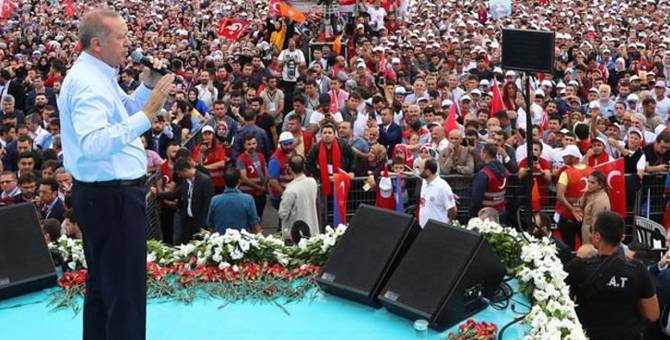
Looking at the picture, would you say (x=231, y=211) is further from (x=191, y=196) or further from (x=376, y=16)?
(x=376, y=16)

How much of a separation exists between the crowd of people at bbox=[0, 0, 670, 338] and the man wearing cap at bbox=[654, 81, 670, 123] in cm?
2

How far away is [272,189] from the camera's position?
407 inches

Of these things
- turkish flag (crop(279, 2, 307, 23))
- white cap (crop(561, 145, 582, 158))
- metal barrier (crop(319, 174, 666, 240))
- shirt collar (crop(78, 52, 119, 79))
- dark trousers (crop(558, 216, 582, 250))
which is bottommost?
dark trousers (crop(558, 216, 582, 250))

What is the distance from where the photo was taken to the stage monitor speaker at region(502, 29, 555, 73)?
724 centimetres

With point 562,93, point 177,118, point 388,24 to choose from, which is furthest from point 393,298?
point 388,24

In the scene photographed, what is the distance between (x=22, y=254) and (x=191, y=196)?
11.4ft

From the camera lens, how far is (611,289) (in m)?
5.62

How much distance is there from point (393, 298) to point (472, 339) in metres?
0.64

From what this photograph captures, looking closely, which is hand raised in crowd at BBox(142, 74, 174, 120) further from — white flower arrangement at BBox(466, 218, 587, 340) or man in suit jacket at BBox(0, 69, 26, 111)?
man in suit jacket at BBox(0, 69, 26, 111)

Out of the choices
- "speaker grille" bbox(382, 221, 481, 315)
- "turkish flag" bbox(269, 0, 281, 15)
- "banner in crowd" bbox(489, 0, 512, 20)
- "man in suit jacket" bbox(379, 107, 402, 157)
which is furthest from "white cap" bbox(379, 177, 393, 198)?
"banner in crowd" bbox(489, 0, 512, 20)

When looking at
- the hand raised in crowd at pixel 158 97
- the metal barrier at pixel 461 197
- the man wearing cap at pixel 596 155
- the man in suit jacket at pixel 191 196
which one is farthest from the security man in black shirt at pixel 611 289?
the man in suit jacket at pixel 191 196

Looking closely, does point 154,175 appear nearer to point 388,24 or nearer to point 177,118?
point 177,118

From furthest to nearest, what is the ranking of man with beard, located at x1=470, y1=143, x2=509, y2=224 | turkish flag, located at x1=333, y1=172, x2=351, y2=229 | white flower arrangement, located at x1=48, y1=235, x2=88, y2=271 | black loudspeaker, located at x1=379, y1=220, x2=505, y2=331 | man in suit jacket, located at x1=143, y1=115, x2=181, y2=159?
man in suit jacket, located at x1=143, y1=115, x2=181, y2=159 → turkish flag, located at x1=333, y1=172, x2=351, y2=229 → man with beard, located at x1=470, y1=143, x2=509, y2=224 → white flower arrangement, located at x1=48, y1=235, x2=88, y2=271 → black loudspeaker, located at x1=379, y1=220, x2=505, y2=331

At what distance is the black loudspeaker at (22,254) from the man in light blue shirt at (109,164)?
1.65 meters
